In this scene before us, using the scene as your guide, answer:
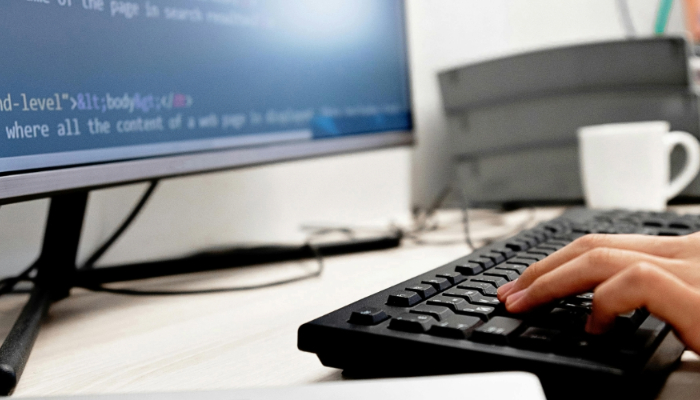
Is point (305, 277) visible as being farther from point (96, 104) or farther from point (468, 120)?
point (468, 120)

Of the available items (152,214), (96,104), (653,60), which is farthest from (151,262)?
(653,60)

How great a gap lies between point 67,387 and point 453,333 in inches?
8.2

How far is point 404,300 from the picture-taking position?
34 centimetres

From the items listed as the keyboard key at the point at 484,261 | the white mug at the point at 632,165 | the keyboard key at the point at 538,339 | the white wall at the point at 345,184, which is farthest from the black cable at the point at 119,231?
the white mug at the point at 632,165

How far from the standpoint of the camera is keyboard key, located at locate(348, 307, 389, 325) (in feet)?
1.02

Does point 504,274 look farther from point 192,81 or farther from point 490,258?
point 192,81

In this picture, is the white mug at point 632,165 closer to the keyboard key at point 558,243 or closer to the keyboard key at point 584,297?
the keyboard key at point 558,243

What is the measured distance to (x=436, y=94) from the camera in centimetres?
113

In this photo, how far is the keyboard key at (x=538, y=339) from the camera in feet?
0.89

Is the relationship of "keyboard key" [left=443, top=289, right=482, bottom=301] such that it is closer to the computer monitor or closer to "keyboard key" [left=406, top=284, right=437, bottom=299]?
"keyboard key" [left=406, top=284, right=437, bottom=299]

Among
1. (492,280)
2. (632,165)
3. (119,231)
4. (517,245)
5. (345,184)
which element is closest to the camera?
(492,280)

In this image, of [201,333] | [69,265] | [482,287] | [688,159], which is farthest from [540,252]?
[688,159]

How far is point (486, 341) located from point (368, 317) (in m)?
0.06

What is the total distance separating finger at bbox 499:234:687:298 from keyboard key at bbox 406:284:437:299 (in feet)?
0.13
